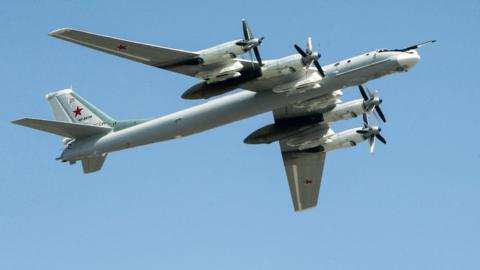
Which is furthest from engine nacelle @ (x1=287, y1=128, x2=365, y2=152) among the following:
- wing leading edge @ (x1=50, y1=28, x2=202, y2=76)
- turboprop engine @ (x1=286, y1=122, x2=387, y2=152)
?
wing leading edge @ (x1=50, y1=28, x2=202, y2=76)

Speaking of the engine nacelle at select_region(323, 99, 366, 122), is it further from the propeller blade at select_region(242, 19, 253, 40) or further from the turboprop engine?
the propeller blade at select_region(242, 19, 253, 40)

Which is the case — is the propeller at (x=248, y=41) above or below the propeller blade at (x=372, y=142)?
above

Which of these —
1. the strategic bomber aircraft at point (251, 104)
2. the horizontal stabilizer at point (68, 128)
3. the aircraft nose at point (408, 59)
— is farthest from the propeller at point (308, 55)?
the horizontal stabilizer at point (68, 128)

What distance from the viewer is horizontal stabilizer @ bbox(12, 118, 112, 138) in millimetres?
48850

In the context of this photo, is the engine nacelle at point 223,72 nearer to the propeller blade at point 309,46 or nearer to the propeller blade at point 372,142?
the propeller blade at point 309,46

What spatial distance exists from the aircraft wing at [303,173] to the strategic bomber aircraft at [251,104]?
7cm

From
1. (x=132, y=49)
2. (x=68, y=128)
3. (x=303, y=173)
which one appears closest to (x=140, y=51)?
(x=132, y=49)

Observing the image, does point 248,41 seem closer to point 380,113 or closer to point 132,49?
point 132,49

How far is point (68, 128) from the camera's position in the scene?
166 feet

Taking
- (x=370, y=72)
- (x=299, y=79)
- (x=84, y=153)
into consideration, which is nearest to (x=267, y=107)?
(x=299, y=79)

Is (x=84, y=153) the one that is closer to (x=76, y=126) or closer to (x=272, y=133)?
(x=76, y=126)

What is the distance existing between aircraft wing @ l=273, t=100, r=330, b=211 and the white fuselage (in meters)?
7.63

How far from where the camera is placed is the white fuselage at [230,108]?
46188 millimetres

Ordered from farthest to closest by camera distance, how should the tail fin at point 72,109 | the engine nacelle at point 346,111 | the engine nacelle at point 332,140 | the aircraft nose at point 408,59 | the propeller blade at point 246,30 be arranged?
1. the tail fin at point 72,109
2. the engine nacelle at point 332,140
3. the engine nacelle at point 346,111
4. the aircraft nose at point 408,59
5. the propeller blade at point 246,30
